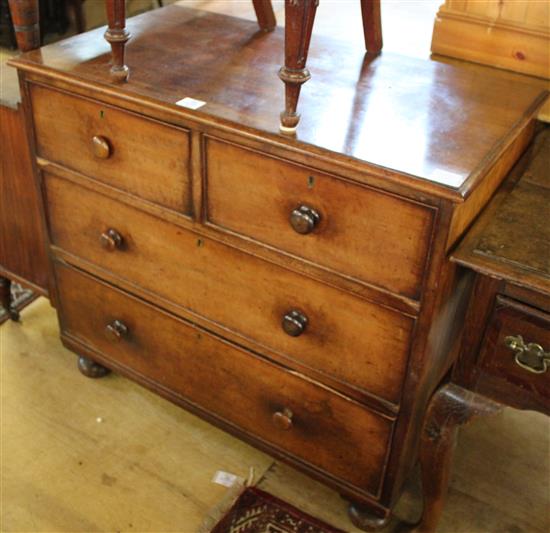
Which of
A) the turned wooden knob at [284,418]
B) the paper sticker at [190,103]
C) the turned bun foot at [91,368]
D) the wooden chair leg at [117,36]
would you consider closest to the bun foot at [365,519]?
the turned wooden knob at [284,418]

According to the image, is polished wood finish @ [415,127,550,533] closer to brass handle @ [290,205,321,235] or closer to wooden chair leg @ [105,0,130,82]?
brass handle @ [290,205,321,235]

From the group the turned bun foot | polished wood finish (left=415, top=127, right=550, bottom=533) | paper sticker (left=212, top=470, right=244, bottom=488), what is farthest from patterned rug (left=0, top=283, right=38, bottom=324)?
polished wood finish (left=415, top=127, right=550, bottom=533)

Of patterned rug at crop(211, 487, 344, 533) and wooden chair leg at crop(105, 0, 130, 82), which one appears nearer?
wooden chair leg at crop(105, 0, 130, 82)

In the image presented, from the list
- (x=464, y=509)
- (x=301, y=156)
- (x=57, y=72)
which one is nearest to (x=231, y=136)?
(x=301, y=156)

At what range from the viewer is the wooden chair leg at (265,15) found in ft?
5.38

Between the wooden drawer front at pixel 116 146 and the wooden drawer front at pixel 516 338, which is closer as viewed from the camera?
the wooden drawer front at pixel 516 338

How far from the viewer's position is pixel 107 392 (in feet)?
6.42

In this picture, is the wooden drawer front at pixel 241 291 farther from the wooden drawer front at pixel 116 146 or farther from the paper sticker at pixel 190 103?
the paper sticker at pixel 190 103

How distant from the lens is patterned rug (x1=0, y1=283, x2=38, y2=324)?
2191 millimetres

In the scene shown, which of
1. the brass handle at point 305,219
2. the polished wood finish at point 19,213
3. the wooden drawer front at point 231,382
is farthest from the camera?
the polished wood finish at point 19,213

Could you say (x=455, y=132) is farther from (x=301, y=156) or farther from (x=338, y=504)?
(x=338, y=504)

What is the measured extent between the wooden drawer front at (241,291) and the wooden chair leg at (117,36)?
0.96 feet

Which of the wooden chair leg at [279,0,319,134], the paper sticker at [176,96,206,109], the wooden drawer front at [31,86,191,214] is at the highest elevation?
the wooden chair leg at [279,0,319,134]

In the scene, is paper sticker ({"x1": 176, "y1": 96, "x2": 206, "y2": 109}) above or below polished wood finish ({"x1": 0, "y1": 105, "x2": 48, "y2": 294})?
above
